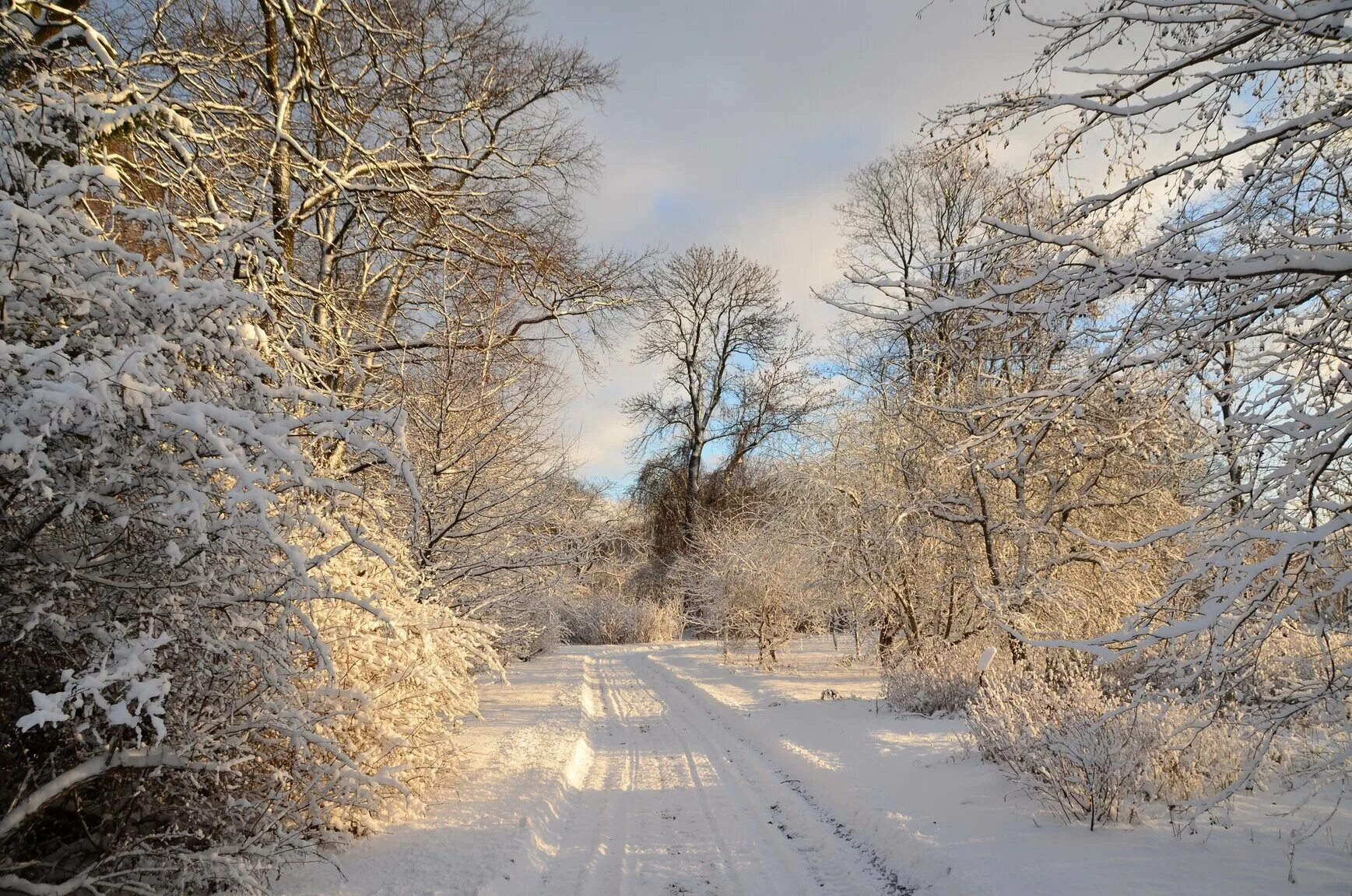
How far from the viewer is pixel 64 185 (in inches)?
109

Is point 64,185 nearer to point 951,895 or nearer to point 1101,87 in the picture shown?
point 1101,87

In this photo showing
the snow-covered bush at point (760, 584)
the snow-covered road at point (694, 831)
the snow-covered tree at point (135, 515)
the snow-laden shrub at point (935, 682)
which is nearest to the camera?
the snow-covered tree at point (135, 515)

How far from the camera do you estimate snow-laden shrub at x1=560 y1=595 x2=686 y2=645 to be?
26.1 metres

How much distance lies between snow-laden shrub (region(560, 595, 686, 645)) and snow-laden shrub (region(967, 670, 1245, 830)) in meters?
21.2

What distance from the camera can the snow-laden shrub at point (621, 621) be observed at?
26.1 meters

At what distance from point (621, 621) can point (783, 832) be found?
22222 millimetres

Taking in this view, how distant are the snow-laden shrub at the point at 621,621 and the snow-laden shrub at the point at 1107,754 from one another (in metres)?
21.2

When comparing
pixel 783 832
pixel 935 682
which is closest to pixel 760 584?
pixel 935 682

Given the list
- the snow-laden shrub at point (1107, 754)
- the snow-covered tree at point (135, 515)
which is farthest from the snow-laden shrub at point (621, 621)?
the snow-covered tree at point (135, 515)

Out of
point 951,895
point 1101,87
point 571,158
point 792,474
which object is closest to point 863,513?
point 792,474

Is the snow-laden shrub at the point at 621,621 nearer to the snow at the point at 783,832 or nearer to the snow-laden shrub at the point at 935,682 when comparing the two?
the snow-laden shrub at the point at 935,682

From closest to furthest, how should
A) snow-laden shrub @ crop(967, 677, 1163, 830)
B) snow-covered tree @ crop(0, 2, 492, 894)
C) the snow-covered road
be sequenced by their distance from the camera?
1. snow-covered tree @ crop(0, 2, 492, 894)
2. the snow-covered road
3. snow-laden shrub @ crop(967, 677, 1163, 830)

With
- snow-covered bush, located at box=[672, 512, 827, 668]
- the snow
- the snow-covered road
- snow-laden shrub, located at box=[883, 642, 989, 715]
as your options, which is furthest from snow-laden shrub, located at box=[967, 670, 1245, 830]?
snow-covered bush, located at box=[672, 512, 827, 668]

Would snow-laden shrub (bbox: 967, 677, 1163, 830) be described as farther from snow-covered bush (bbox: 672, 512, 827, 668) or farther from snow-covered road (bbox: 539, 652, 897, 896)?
snow-covered bush (bbox: 672, 512, 827, 668)
